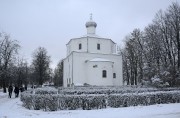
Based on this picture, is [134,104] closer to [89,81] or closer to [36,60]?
[89,81]

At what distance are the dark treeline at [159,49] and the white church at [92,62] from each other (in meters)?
4.56

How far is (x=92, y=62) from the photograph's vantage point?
39.4 metres

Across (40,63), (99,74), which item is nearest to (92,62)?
(99,74)

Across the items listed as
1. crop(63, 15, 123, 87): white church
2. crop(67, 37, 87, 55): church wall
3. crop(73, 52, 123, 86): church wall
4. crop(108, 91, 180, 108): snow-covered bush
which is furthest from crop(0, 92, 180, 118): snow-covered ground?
crop(67, 37, 87, 55): church wall

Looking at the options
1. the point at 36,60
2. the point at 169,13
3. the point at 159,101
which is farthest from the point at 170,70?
the point at 36,60

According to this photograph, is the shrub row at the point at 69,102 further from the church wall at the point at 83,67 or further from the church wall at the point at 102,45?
the church wall at the point at 102,45

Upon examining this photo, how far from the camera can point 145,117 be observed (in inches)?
422

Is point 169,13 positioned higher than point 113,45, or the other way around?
point 169,13

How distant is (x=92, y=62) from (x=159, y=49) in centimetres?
1192

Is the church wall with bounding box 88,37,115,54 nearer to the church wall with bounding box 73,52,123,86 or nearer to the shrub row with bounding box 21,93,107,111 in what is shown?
the church wall with bounding box 73,52,123,86

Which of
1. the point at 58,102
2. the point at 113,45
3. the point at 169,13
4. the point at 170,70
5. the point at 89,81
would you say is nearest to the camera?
the point at 58,102

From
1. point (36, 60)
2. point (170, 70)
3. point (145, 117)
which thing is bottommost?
point (145, 117)

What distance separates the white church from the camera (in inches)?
1526

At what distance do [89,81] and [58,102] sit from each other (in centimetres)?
2528
